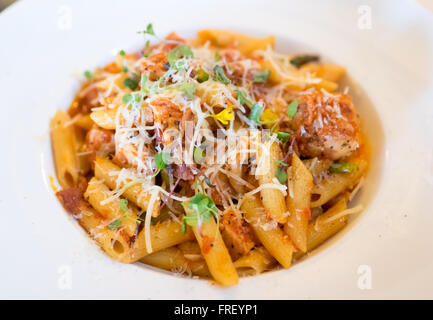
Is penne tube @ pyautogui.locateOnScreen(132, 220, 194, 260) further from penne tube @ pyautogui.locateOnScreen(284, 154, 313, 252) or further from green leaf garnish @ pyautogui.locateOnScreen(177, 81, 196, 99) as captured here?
green leaf garnish @ pyautogui.locateOnScreen(177, 81, 196, 99)

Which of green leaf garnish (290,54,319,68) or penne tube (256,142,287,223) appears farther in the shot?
green leaf garnish (290,54,319,68)

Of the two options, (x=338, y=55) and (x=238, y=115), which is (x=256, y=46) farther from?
(x=238, y=115)

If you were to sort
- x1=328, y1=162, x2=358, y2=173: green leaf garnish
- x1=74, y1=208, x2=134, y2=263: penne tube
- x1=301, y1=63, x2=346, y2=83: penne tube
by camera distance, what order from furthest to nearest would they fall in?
x1=301, y1=63, x2=346, y2=83: penne tube < x1=328, y1=162, x2=358, y2=173: green leaf garnish < x1=74, y1=208, x2=134, y2=263: penne tube

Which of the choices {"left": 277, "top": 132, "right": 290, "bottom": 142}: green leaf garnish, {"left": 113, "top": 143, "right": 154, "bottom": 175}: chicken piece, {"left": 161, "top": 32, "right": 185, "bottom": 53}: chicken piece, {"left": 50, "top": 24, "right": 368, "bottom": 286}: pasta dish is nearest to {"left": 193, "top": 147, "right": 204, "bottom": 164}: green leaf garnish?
{"left": 50, "top": 24, "right": 368, "bottom": 286}: pasta dish

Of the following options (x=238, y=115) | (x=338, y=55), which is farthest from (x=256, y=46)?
(x=238, y=115)

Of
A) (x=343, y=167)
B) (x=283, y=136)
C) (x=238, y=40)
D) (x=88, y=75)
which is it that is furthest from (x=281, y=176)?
(x=88, y=75)

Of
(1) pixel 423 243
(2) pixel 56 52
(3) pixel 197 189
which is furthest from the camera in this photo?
(2) pixel 56 52

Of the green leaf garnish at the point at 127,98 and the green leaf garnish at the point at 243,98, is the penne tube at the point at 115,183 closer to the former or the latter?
the green leaf garnish at the point at 127,98

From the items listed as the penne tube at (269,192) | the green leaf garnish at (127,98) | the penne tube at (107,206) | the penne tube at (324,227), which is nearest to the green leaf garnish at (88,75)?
A: the green leaf garnish at (127,98)

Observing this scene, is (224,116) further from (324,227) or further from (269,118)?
(324,227)
